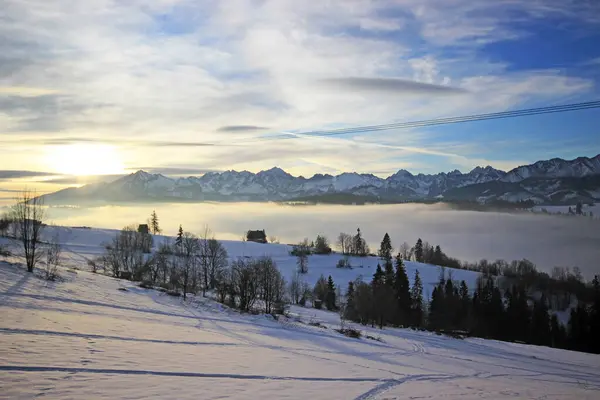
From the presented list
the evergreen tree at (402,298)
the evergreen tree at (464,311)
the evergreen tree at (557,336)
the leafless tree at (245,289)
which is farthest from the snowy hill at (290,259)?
the leafless tree at (245,289)

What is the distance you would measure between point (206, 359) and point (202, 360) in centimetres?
28

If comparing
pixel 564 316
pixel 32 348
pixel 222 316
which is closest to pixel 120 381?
pixel 32 348

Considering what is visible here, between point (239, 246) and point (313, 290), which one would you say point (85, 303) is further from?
point (239, 246)

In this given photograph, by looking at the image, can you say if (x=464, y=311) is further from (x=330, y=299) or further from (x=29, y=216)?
(x=29, y=216)

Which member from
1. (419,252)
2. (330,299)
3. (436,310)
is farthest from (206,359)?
(419,252)

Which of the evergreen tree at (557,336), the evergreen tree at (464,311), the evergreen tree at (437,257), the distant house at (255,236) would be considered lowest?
the evergreen tree at (557,336)

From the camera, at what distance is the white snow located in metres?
10.2

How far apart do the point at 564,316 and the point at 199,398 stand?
11003 centimetres

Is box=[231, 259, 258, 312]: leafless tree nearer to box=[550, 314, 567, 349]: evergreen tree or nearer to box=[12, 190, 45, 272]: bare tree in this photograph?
box=[12, 190, 45, 272]: bare tree

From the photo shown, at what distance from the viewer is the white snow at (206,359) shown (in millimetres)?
10241

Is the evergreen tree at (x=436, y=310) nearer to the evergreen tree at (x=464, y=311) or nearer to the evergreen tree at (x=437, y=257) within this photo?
the evergreen tree at (x=464, y=311)

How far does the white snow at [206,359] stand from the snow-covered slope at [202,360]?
0.06m

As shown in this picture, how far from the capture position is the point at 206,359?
545 inches

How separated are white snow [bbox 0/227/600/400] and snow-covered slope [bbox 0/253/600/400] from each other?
0.06 m
